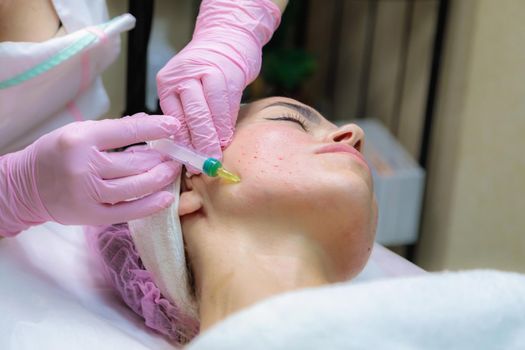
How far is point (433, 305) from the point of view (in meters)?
1.01

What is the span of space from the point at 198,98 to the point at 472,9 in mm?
1123

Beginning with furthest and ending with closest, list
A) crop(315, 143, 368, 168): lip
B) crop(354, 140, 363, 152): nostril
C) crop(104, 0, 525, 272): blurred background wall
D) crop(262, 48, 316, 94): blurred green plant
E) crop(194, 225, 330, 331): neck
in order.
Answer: crop(262, 48, 316, 94): blurred green plant < crop(104, 0, 525, 272): blurred background wall < crop(354, 140, 363, 152): nostril < crop(315, 143, 368, 168): lip < crop(194, 225, 330, 331): neck

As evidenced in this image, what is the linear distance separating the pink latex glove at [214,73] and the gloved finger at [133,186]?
0.09 metres

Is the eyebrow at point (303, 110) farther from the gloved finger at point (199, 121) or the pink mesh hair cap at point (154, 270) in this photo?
the pink mesh hair cap at point (154, 270)

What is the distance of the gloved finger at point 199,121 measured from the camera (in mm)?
1276

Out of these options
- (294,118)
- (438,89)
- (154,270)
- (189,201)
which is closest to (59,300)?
(154,270)

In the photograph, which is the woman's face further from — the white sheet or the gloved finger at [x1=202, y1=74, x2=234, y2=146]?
the white sheet

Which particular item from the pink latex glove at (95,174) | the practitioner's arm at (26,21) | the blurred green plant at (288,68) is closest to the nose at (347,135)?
the pink latex glove at (95,174)

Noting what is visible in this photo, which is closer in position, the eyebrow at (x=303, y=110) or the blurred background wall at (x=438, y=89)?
the eyebrow at (x=303, y=110)

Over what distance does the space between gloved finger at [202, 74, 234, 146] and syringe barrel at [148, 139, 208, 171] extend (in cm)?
7

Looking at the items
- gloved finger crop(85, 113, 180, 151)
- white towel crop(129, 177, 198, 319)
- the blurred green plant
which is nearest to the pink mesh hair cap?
white towel crop(129, 177, 198, 319)

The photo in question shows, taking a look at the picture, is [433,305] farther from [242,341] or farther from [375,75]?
[375,75]

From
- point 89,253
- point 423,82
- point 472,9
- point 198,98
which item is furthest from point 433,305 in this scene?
point 423,82

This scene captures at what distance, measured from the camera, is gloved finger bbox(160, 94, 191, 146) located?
1311 mm
